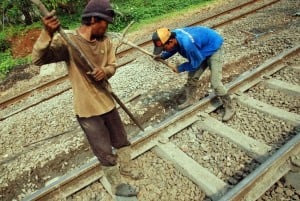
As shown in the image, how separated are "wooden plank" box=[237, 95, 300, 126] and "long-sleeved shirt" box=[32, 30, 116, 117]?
2.68 metres

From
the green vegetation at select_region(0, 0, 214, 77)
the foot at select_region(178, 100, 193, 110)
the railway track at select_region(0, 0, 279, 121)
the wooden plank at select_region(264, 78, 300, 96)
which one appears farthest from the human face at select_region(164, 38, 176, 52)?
the green vegetation at select_region(0, 0, 214, 77)

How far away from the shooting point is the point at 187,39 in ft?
16.6

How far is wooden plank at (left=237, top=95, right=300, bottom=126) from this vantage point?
514cm

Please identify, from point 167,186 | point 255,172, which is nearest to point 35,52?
point 167,186

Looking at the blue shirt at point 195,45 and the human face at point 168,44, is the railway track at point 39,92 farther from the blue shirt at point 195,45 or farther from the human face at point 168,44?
the human face at point 168,44

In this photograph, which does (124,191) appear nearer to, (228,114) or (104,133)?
(104,133)

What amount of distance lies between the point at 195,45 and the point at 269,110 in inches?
61.4

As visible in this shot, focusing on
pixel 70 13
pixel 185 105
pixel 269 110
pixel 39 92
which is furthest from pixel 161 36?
pixel 70 13

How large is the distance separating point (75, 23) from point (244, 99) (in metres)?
9.87

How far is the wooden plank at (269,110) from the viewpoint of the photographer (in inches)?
202

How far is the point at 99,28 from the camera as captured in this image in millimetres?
3369

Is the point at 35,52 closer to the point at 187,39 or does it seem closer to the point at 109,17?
the point at 109,17

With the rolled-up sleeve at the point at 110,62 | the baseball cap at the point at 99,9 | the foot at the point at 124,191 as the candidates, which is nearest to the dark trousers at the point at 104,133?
the foot at the point at 124,191

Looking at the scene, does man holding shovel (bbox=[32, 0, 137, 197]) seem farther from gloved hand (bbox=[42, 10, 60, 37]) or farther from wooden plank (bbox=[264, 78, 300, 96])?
wooden plank (bbox=[264, 78, 300, 96])
